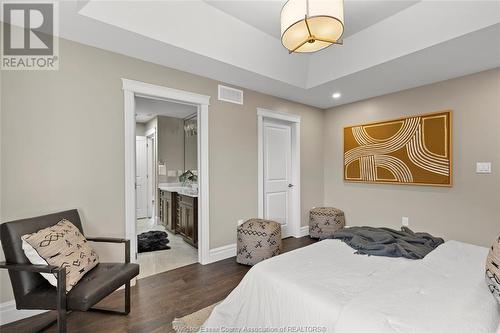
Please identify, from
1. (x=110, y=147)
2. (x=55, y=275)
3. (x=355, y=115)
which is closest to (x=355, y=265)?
(x=55, y=275)

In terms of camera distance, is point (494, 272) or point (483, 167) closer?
point (494, 272)

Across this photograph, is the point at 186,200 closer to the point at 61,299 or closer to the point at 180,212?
the point at 180,212

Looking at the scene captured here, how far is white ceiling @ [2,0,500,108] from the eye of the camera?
212cm

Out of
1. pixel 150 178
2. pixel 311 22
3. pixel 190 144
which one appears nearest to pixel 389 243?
pixel 311 22

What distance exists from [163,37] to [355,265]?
260 centimetres

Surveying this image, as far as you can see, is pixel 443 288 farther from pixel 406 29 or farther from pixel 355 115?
pixel 355 115

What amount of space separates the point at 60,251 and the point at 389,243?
2.56 metres

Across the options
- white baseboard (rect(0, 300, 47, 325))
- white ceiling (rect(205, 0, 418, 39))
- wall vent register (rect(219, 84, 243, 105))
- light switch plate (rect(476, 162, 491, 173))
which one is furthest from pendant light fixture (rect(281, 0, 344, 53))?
white baseboard (rect(0, 300, 47, 325))

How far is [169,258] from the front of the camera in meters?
3.38

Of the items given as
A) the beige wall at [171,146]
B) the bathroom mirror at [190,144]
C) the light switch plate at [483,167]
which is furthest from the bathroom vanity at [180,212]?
the light switch plate at [483,167]

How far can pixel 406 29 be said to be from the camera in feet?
8.18

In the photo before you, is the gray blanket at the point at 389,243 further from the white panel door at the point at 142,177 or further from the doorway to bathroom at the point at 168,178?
the white panel door at the point at 142,177

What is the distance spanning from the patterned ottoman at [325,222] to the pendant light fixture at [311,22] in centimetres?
293

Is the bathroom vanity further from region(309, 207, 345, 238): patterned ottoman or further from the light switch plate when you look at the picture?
the light switch plate
